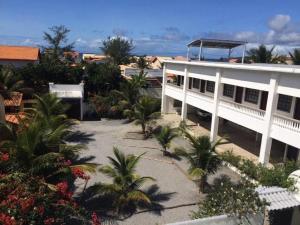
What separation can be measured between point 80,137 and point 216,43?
14896 millimetres

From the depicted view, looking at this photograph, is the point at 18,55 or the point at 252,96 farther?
the point at 18,55

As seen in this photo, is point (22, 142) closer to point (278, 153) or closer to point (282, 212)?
point (282, 212)

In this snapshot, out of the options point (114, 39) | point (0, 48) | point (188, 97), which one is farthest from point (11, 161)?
point (114, 39)

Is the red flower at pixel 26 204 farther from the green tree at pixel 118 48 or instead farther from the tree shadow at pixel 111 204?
the green tree at pixel 118 48

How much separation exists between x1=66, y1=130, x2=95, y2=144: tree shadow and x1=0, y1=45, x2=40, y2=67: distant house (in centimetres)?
2664

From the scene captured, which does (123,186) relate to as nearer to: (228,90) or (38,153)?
(38,153)

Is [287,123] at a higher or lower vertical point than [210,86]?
lower

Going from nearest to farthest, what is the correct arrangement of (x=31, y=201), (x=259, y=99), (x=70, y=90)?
(x=31, y=201), (x=259, y=99), (x=70, y=90)

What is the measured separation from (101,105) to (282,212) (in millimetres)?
23265

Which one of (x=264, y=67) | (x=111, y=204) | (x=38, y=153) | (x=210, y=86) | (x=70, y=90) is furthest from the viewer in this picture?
(x=70, y=90)

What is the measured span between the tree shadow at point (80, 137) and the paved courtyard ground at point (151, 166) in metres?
0.16

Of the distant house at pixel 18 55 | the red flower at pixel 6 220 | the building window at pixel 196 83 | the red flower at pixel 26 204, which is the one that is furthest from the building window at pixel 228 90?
the distant house at pixel 18 55

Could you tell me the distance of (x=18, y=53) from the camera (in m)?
49.4

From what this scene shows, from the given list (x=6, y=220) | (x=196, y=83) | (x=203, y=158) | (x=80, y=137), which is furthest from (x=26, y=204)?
(x=196, y=83)
